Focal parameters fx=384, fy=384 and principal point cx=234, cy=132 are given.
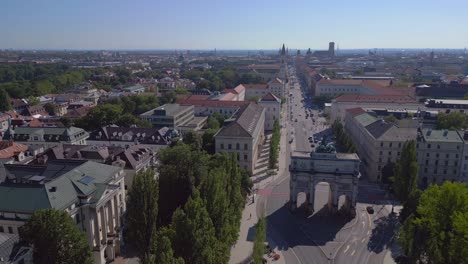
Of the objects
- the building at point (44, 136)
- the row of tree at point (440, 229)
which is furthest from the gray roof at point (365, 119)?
the building at point (44, 136)

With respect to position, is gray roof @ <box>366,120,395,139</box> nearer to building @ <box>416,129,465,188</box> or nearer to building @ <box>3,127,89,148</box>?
building @ <box>416,129,465,188</box>

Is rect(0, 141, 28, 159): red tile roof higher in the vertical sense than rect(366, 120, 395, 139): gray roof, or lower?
lower

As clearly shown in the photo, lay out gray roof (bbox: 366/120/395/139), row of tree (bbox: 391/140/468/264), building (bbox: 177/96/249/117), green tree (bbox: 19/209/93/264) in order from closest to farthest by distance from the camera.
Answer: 1. green tree (bbox: 19/209/93/264)
2. row of tree (bbox: 391/140/468/264)
3. gray roof (bbox: 366/120/395/139)
4. building (bbox: 177/96/249/117)

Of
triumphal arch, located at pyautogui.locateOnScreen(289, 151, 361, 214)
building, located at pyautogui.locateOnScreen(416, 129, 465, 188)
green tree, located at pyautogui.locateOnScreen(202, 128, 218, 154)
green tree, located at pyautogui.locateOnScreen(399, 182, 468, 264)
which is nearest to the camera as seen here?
green tree, located at pyautogui.locateOnScreen(399, 182, 468, 264)

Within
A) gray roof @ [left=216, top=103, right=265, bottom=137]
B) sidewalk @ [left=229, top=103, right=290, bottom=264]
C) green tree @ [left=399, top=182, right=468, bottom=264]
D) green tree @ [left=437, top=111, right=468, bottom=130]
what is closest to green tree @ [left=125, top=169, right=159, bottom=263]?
sidewalk @ [left=229, top=103, right=290, bottom=264]

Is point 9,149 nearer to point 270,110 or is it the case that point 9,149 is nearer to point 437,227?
point 437,227

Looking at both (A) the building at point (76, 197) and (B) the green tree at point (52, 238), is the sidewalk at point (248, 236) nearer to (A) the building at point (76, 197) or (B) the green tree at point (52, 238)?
(A) the building at point (76, 197)
